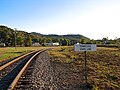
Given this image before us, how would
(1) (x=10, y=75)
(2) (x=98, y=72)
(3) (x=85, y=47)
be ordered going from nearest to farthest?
(3) (x=85, y=47), (1) (x=10, y=75), (2) (x=98, y=72)

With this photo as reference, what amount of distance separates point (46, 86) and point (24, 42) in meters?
151

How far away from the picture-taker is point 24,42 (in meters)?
159

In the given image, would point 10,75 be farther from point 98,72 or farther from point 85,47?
point 98,72

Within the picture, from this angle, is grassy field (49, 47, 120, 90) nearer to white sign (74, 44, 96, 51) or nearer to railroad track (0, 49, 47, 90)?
white sign (74, 44, 96, 51)

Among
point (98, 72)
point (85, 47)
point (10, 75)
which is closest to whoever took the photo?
point (85, 47)

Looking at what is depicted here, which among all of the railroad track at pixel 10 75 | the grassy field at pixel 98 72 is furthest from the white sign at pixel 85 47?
the railroad track at pixel 10 75

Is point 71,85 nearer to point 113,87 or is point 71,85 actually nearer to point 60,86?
point 60,86

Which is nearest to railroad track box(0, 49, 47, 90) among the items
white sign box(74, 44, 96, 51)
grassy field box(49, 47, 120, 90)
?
grassy field box(49, 47, 120, 90)

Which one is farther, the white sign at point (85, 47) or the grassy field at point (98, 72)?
the white sign at point (85, 47)

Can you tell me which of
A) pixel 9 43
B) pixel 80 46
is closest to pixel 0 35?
pixel 9 43

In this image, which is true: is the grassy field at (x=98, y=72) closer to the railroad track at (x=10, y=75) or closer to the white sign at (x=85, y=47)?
the white sign at (x=85, y=47)

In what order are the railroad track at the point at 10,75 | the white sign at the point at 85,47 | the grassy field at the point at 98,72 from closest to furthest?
1. the railroad track at the point at 10,75
2. the grassy field at the point at 98,72
3. the white sign at the point at 85,47

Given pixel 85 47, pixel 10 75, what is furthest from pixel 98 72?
pixel 10 75

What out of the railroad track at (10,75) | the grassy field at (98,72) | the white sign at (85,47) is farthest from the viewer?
the white sign at (85,47)
